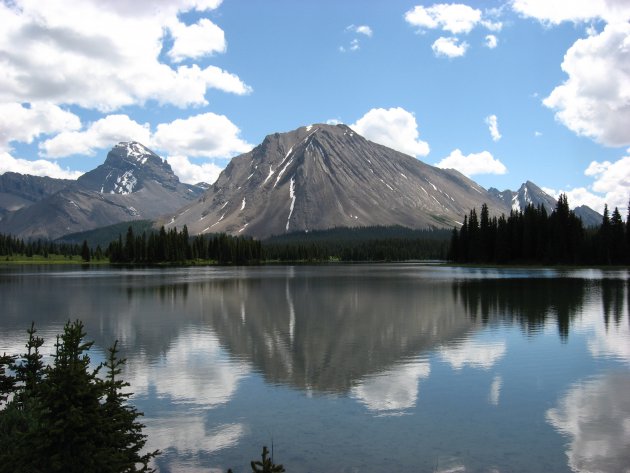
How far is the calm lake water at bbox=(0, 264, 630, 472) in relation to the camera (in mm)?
17812

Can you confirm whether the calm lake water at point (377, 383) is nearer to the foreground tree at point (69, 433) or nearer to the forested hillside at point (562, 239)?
the foreground tree at point (69, 433)

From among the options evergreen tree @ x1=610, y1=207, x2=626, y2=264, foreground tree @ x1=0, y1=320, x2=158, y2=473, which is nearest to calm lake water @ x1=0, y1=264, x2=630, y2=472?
foreground tree @ x1=0, y1=320, x2=158, y2=473

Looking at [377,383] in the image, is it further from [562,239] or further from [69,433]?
[562,239]

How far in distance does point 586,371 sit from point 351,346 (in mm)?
14707

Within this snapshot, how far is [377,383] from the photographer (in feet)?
88.4

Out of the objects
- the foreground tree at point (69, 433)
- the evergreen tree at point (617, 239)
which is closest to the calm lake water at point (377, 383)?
the foreground tree at point (69, 433)

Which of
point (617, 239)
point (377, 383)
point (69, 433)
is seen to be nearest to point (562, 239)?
point (617, 239)

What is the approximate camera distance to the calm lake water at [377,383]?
701 inches

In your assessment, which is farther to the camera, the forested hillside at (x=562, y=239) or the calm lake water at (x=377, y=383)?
the forested hillside at (x=562, y=239)

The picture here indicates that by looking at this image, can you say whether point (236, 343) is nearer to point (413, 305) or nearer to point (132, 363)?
point (132, 363)

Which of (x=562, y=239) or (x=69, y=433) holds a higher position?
(x=562, y=239)

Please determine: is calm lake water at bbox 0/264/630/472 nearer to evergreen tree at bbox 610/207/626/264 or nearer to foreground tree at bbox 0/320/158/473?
foreground tree at bbox 0/320/158/473

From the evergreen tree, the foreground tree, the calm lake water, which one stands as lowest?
the calm lake water

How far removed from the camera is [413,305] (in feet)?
207
